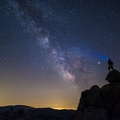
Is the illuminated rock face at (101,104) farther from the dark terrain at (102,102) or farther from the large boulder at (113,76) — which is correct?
the large boulder at (113,76)

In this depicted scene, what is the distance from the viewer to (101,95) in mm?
46188

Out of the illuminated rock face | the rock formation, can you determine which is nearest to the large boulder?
the rock formation

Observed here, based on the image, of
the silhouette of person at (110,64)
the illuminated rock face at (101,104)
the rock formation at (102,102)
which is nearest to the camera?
the illuminated rock face at (101,104)

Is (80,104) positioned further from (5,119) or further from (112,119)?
(5,119)

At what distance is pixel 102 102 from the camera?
148 ft

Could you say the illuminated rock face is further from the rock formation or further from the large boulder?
the large boulder

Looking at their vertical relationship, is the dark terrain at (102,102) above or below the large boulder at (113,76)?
below

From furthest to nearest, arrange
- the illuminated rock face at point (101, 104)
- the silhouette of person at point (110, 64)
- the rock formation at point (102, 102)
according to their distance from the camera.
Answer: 1. the silhouette of person at point (110, 64)
2. the rock formation at point (102, 102)
3. the illuminated rock face at point (101, 104)

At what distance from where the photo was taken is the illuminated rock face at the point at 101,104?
4228cm

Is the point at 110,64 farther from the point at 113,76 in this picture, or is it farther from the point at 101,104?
the point at 101,104

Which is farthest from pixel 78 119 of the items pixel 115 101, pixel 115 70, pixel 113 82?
pixel 115 70

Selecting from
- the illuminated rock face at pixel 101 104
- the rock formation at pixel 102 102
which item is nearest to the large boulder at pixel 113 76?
the rock formation at pixel 102 102

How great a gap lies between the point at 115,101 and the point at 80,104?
1013cm

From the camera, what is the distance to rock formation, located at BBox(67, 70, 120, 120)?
42.4 meters
